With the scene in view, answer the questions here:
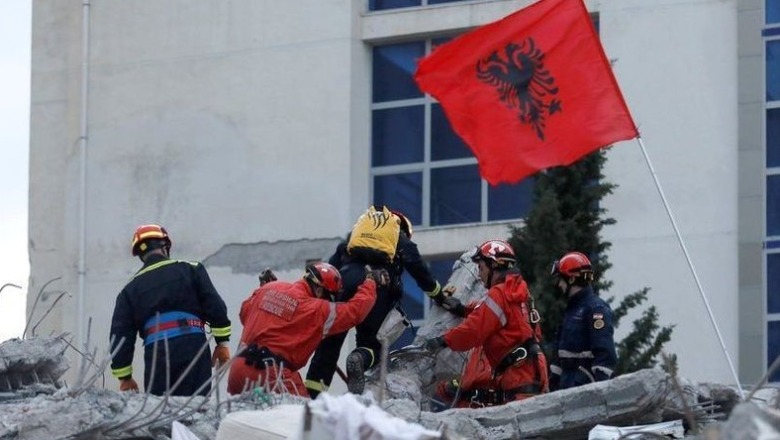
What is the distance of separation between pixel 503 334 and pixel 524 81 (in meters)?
2.44

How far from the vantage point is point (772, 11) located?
26781 millimetres

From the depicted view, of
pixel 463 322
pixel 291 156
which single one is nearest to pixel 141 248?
pixel 463 322

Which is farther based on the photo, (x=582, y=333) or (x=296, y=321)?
(x=582, y=333)

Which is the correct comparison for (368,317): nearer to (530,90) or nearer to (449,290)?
(449,290)

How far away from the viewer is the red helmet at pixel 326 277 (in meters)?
13.3

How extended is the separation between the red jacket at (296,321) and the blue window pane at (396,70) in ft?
51.9

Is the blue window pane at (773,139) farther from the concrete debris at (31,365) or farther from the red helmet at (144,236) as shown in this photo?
the concrete debris at (31,365)

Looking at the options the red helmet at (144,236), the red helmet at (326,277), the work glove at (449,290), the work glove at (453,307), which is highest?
the red helmet at (144,236)

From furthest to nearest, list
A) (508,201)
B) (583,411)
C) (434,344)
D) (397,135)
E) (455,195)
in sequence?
(397,135)
(455,195)
(508,201)
(434,344)
(583,411)

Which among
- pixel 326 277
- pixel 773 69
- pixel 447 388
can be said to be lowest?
pixel 447 388

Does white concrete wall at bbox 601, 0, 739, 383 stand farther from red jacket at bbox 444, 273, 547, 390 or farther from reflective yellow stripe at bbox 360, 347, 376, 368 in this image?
red jacket at bbox 444, 273, 547, 390

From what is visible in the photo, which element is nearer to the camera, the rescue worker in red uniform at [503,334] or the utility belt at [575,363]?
the rescue worker in red uniform at [503,334]

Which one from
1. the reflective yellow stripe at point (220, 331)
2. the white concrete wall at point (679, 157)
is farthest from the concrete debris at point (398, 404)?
the white concrete wall at point (679, 157)

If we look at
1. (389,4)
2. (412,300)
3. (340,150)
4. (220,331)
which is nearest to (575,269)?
(220,331)
